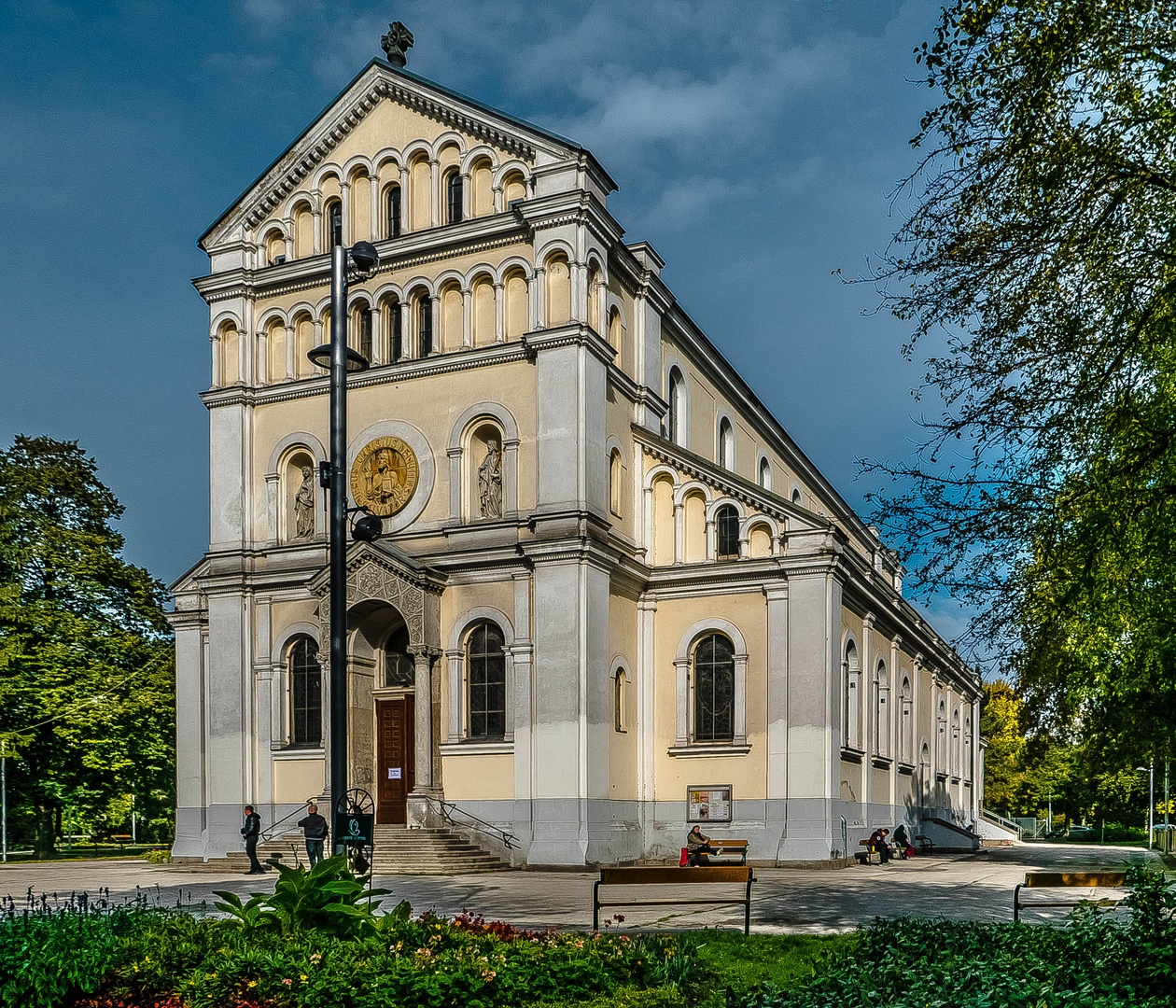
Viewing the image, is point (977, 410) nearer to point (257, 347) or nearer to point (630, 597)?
point (630, 597)

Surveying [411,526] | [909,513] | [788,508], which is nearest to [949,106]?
[909,513]

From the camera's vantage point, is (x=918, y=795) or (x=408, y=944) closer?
(x=408, y=944)

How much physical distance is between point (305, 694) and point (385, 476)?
617cm

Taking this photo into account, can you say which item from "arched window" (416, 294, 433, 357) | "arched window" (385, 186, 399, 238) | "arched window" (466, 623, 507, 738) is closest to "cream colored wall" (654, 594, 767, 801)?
"arched window" (466, 623, 507, 738)

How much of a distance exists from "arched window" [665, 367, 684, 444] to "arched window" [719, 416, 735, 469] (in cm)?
386

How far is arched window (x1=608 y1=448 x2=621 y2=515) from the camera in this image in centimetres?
3055

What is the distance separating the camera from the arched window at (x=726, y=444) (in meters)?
40.2

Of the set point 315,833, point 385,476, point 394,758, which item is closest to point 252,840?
point 315,833

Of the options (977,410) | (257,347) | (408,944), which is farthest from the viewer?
(257,347)

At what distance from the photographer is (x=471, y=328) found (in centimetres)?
3080

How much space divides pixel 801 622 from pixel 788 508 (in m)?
2.89

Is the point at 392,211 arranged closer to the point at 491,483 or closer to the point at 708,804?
the point at 491,483

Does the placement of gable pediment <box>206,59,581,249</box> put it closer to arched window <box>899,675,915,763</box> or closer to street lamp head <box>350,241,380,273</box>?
street lamp head <box>350,241,380,273</box>

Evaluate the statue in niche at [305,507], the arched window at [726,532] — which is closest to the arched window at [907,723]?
the arched window at [726,532]
